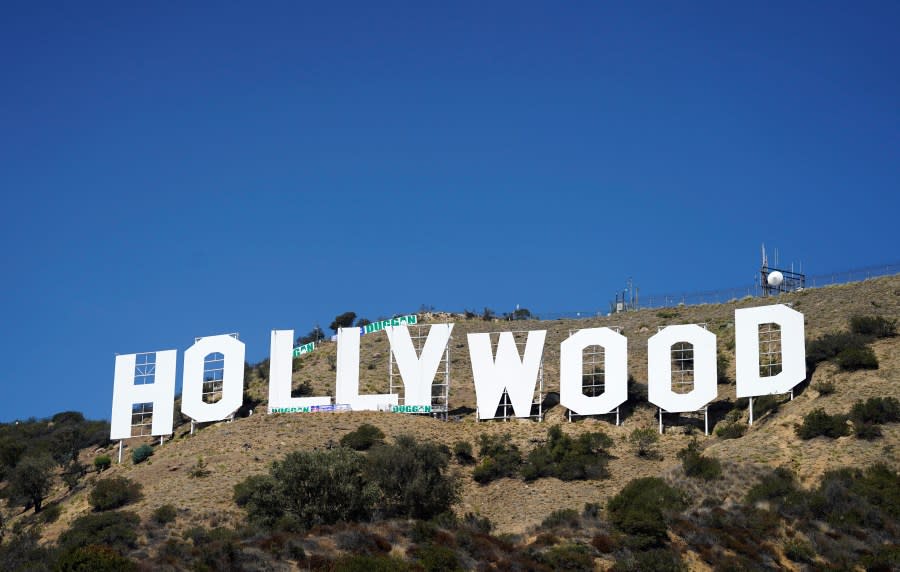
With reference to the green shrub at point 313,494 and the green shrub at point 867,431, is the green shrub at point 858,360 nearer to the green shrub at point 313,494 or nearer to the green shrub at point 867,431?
the green shrub at point 867,431

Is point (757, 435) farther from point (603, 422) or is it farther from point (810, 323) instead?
point (810, 323)

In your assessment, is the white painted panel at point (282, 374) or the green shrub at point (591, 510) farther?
the white painted panel at point (282, 374)

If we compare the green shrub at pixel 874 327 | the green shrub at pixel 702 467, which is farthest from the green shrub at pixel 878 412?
the green shrub at pixel 874 327

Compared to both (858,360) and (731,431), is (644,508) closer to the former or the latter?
(731,431)

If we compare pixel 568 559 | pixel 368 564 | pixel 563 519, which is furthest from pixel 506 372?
pixel 368 564

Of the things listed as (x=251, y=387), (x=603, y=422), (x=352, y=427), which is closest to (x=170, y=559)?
(x=352, y=427)

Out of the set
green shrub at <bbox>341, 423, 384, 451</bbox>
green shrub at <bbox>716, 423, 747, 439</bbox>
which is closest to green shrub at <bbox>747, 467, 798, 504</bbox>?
green shrub at <bbox>716, 423, 747, 439</bbox>

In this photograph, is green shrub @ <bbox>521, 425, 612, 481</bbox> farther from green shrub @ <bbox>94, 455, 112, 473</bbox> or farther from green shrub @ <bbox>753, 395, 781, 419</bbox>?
green shrub @ <bbox>94, 455, 112, 473</bbox>
